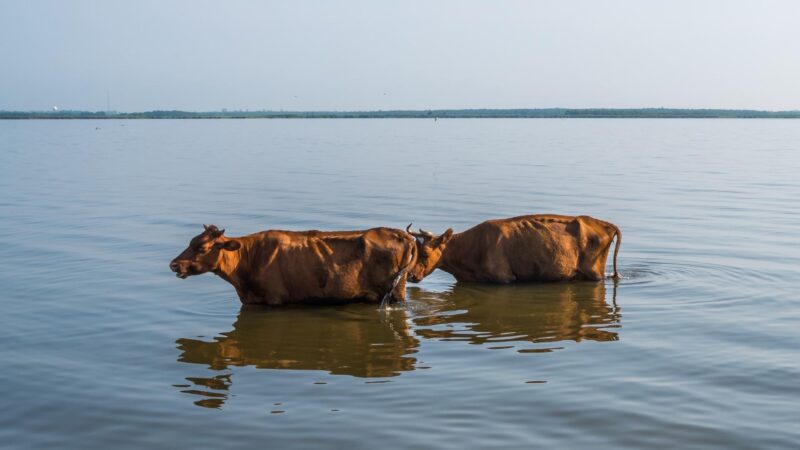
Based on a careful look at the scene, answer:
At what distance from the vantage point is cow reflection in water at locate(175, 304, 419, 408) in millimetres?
10609

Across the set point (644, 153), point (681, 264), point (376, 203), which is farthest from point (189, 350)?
point (644, 153)

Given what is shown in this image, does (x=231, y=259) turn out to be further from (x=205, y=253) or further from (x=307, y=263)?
(x=307, y=263)

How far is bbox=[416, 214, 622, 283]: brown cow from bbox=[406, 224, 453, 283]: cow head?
0.33 ft

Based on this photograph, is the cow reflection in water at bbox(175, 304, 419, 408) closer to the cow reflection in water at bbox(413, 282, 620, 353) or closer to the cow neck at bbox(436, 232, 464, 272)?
the cow reflection in water at bbox(413, 282, 620, 353)

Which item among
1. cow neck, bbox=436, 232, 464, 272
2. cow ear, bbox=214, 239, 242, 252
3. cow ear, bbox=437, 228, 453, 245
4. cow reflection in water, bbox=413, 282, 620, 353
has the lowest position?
cow reflection in water, bbox=413, 282, 620, 353

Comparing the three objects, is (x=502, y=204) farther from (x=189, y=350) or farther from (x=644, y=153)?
(x=644, y=153)

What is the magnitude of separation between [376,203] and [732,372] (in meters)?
18.0

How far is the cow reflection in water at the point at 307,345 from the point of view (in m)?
10.6

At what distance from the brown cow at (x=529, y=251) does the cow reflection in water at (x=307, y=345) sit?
2245 millimetres

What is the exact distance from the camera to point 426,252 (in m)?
15.1

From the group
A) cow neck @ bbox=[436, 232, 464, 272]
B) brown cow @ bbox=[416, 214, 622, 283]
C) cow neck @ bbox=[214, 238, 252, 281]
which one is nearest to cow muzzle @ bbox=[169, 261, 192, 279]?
cow neck @ bbox=[214, 238, 252, 281]

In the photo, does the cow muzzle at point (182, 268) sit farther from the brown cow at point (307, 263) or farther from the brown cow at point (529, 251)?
the brown cow at point (529, 251)

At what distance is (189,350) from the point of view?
11.6 meters

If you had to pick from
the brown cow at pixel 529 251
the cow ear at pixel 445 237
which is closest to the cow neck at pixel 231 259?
the brown cow at pixel 529 251
